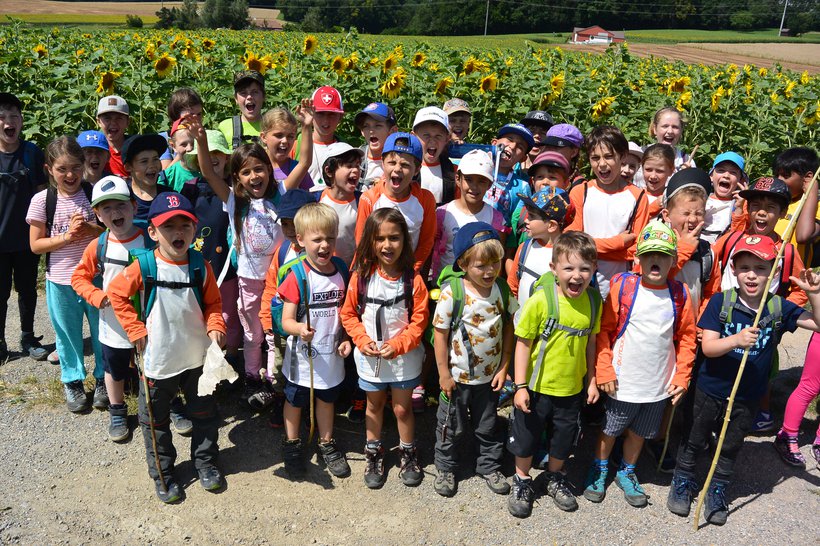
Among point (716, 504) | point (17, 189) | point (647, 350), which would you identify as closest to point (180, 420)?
point (17, 189)

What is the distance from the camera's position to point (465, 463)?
15.2ft

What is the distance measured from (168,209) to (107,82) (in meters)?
4.17

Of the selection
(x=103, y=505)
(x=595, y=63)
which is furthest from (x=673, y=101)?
(x=103, y=505)

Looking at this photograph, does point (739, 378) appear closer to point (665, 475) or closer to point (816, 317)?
point (816, 317)

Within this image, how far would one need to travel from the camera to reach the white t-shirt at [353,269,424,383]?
13.6ft

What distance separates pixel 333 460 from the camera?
4477mm

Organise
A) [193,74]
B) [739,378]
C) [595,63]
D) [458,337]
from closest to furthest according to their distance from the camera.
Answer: [739,378] → [458,337] → [193,74] → [595,63]

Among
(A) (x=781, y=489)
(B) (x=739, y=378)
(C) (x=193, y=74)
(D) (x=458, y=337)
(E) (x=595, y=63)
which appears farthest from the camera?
(E) (x=595, y=63)

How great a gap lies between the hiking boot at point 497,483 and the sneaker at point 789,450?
211 centimetres

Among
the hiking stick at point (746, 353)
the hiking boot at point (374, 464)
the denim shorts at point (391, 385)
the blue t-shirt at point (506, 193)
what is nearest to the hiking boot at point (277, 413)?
the hiking boot at point (374, 464)

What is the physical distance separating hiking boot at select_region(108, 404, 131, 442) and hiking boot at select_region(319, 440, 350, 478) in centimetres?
146

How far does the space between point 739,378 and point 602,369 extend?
0.76m

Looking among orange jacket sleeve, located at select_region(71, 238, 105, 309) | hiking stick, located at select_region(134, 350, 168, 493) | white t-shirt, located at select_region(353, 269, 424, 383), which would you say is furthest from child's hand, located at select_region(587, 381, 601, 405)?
orange jacket sleeve, located at select_region(71, 238, 105, 309)

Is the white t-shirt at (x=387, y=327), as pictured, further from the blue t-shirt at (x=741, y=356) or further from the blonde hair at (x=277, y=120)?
the blue t-shirt at (x=741, y=356)
